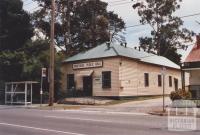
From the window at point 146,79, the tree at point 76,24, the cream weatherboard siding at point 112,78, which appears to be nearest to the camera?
the cream weatherboard siding at point 112,78

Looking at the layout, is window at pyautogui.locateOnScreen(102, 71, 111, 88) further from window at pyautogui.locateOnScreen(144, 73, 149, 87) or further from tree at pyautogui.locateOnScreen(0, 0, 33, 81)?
tree at pyautogui.locateOnScreen(0, 0, 33, 81)

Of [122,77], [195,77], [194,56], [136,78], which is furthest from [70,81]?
[194,56]

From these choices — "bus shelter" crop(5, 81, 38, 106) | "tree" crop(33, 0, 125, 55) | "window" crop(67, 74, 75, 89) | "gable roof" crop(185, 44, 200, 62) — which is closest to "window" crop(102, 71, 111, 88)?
"window" crop(67, 74, 75, 89)

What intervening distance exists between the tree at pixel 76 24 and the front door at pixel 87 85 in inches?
704

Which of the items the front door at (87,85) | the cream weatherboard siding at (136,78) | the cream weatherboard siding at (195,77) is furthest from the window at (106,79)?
the cream weatherboard siding at (195,77)

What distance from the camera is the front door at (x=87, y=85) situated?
42969 mm

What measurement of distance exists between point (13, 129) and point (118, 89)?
24.0m

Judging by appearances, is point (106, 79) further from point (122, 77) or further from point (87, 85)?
point (87, 85)

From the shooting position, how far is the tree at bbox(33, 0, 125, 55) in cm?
6125

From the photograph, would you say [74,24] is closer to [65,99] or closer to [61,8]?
[61,8]

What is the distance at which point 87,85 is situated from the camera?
43.2 m

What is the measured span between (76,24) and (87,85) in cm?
2111

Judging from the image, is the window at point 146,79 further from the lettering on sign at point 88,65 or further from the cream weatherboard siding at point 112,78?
the lettering on sign at point 88,65

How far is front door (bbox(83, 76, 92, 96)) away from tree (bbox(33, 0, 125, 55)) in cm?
1788
